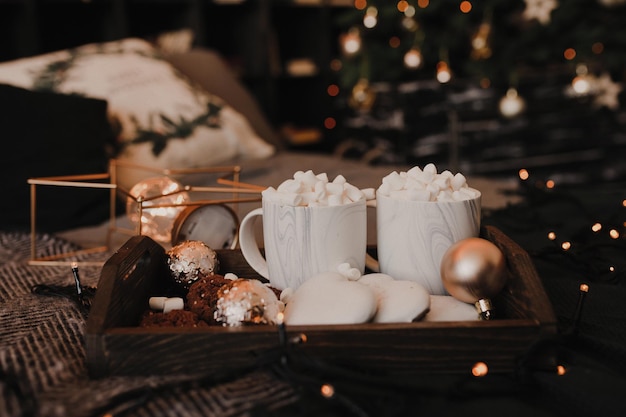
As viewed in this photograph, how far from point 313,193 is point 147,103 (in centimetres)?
99

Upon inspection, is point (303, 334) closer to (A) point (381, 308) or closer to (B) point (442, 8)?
(A) point (381, 308)

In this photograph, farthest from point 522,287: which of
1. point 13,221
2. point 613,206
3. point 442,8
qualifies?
point 442,8

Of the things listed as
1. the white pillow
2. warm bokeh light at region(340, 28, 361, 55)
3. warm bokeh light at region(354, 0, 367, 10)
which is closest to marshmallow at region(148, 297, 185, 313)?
the white pillow

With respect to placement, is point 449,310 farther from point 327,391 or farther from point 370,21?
point 370,21

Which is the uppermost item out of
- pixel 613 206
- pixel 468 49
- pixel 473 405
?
pixel 468 49

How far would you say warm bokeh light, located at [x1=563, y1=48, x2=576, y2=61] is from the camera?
2539 mm

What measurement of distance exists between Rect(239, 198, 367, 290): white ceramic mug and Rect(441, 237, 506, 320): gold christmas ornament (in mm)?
105

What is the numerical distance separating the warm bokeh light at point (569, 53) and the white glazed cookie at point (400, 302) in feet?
7.29

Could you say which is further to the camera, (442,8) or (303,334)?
(442,8)

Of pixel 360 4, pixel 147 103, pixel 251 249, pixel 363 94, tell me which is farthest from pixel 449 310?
pixel 360 4

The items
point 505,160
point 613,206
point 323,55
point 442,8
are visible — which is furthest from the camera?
point 323,55

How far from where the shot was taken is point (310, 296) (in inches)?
24.0

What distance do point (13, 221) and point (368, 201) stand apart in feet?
2.70

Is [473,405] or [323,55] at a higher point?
[323,55]
